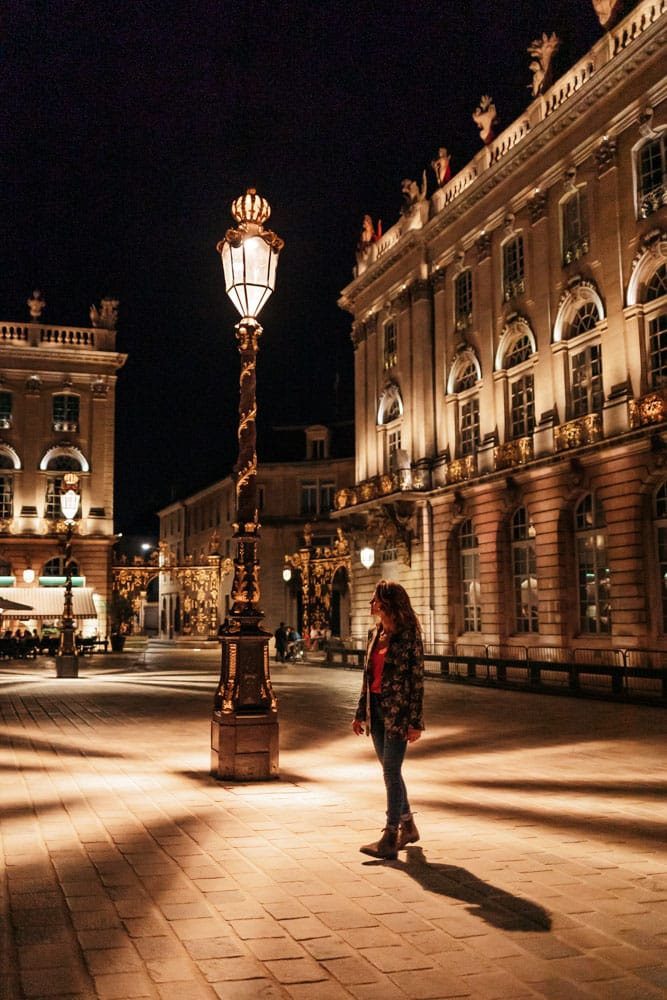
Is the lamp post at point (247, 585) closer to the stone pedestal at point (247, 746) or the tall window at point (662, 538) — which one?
the stone pedestal at point (247, 746)

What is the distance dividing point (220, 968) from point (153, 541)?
98.5m

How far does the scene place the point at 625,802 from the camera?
8492 mm

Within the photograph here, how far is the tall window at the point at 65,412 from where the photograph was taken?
49.0m

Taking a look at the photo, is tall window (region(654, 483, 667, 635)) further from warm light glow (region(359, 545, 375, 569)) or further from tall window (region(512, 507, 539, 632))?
warm light glow (region(359, 545, 375, 569))

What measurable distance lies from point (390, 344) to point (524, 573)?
541 inches

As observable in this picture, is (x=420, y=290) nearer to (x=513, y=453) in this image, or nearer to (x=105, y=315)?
(x=513, y=453)

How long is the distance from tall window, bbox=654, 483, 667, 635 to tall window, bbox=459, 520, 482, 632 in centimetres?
916

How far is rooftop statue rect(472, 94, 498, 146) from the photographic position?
107 feet

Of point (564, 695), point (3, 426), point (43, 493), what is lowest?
point (564, 695)

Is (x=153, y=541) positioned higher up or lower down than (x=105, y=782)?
higher up

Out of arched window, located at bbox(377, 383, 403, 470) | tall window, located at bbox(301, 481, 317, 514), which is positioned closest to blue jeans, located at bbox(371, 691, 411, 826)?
arched window, located at bbox(377, 383, 403, 470)

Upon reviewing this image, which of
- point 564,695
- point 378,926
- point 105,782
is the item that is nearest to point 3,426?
point 564,695

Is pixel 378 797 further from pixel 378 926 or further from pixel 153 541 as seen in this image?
pixel 153 541

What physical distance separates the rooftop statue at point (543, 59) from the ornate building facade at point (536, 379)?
7.2 inches
